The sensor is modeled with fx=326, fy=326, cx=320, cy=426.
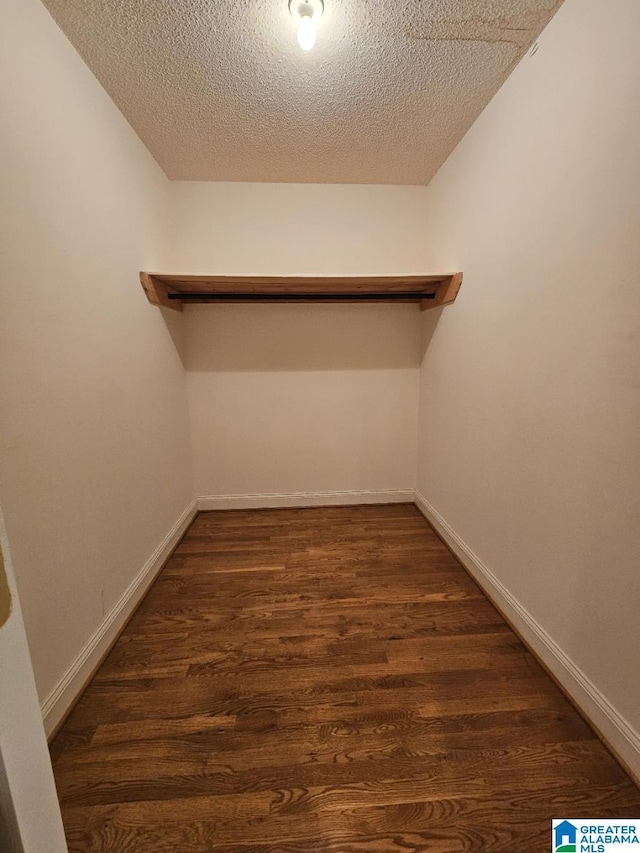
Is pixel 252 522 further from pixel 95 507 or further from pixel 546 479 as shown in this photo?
pixel 546 479

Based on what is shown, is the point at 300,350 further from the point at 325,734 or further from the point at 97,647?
the point at 325,734

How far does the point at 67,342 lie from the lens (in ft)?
4.02

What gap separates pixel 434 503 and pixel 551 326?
58.9 inches

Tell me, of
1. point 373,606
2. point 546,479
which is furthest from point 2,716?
point 546,479

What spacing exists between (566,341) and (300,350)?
1.71m

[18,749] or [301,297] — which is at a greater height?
[301,297]

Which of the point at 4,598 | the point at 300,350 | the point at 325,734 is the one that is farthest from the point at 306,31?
the point at 325,734

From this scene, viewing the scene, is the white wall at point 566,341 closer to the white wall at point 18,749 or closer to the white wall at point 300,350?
the white wall at point 300,350

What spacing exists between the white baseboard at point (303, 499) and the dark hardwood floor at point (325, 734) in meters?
0.95

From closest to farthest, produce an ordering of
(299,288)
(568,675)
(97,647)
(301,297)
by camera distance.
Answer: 1. (568,675)
2. (97,647)
3. (299,288)
4. (301,297)

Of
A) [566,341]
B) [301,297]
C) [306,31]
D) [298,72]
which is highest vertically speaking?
[298,72]

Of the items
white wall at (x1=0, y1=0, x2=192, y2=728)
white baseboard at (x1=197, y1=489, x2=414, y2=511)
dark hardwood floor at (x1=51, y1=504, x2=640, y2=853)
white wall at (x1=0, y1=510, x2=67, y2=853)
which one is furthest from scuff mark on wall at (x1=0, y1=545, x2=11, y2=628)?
white baseboard at (x1=197, y1=489, x2=414, y2=511)

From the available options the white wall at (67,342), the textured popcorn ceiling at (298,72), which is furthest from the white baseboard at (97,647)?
the textured popcorn ceiling at (298,72)

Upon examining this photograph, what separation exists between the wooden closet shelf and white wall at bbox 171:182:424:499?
0.13 metres
